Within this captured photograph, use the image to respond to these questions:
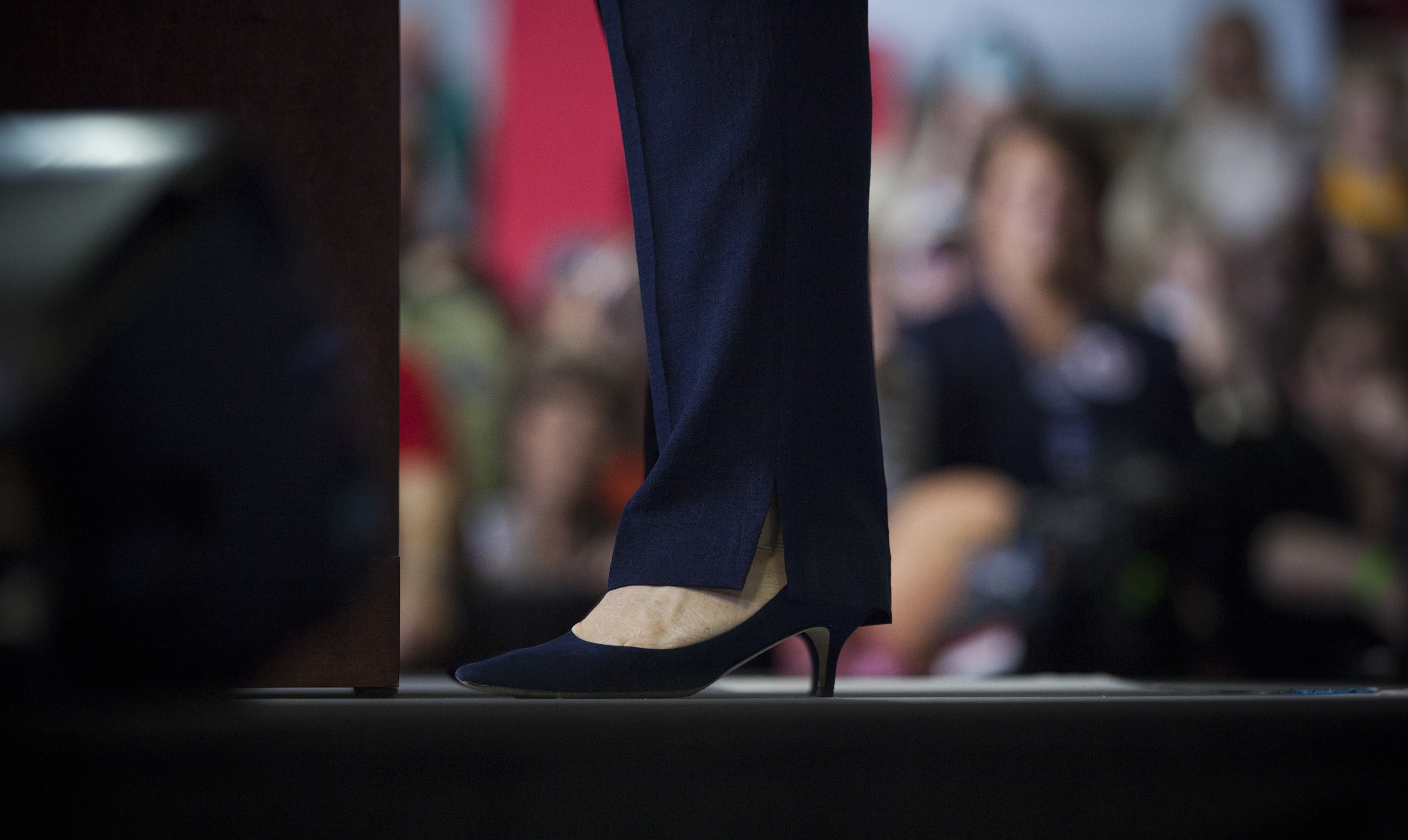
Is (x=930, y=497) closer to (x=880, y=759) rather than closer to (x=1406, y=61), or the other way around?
(x=1406, y=61)

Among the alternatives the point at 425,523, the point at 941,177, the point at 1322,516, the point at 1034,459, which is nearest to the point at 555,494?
the point at 425,523

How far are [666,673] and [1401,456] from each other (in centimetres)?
275

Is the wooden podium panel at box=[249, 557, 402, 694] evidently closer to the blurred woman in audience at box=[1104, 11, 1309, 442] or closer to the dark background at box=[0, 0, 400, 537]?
the dark background at box=[0, 0, 400, 537]

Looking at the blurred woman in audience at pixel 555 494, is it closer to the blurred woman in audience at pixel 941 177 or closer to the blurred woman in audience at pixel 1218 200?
the blurred woman in audience at pixel 941 177

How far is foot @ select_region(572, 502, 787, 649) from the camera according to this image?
61 centimetres

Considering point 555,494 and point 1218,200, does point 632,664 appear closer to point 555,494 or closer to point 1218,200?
point 555,494

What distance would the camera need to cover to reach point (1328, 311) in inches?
112

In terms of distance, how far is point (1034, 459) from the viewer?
103 inches

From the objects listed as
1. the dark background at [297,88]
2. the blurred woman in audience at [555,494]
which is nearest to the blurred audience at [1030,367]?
the blurred woman in audience at [555,494]

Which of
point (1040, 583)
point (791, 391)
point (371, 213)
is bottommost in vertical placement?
point (1040, 583)

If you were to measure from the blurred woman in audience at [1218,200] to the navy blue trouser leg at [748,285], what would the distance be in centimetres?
237

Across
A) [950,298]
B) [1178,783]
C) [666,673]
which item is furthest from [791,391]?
[950,298]

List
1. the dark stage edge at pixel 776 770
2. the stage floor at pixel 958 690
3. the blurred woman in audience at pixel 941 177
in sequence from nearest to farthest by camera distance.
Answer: the dark stage edge at pixel 776 770 < the stage floor at pixel 958 690 < the blurred woman in audience at pixel 941 177

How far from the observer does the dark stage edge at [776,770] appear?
0.42 m
